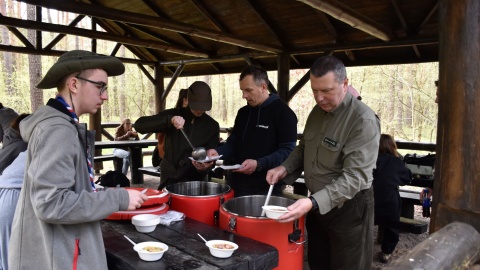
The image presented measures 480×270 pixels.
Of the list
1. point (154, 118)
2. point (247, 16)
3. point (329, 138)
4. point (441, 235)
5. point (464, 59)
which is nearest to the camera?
point (441, 235)

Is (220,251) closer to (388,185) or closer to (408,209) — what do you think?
(388,185)

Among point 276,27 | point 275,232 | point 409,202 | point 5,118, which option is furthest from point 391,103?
point 275,232

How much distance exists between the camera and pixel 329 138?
2240 millimetres

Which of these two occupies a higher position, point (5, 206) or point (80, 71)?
point (80, 71)

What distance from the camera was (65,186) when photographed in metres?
1.31

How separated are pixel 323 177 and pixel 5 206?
1885 millimetres

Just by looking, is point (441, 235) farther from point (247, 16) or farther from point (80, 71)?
point (247, 16)

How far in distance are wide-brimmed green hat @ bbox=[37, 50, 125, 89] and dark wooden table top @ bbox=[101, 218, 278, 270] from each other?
0.80m

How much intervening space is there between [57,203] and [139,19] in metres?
4.71

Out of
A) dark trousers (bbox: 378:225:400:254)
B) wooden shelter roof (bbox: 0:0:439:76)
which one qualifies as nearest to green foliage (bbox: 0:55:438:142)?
wooden shelter roof (bbox: 0:0:439:76)

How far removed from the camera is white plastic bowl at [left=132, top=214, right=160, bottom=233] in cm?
193

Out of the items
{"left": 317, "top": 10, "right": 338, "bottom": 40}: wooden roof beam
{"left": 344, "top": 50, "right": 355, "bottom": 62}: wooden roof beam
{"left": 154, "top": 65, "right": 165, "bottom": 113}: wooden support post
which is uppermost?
{"left": 317, "top": 10, "right": 338, "bottom": 40}: wooden roof beam

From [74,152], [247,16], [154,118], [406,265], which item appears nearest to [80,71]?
[74,152]

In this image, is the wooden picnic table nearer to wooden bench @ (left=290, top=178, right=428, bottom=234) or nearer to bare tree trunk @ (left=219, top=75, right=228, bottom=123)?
wooden bench @ (left=290, top=178, right=428, bottom=234)
